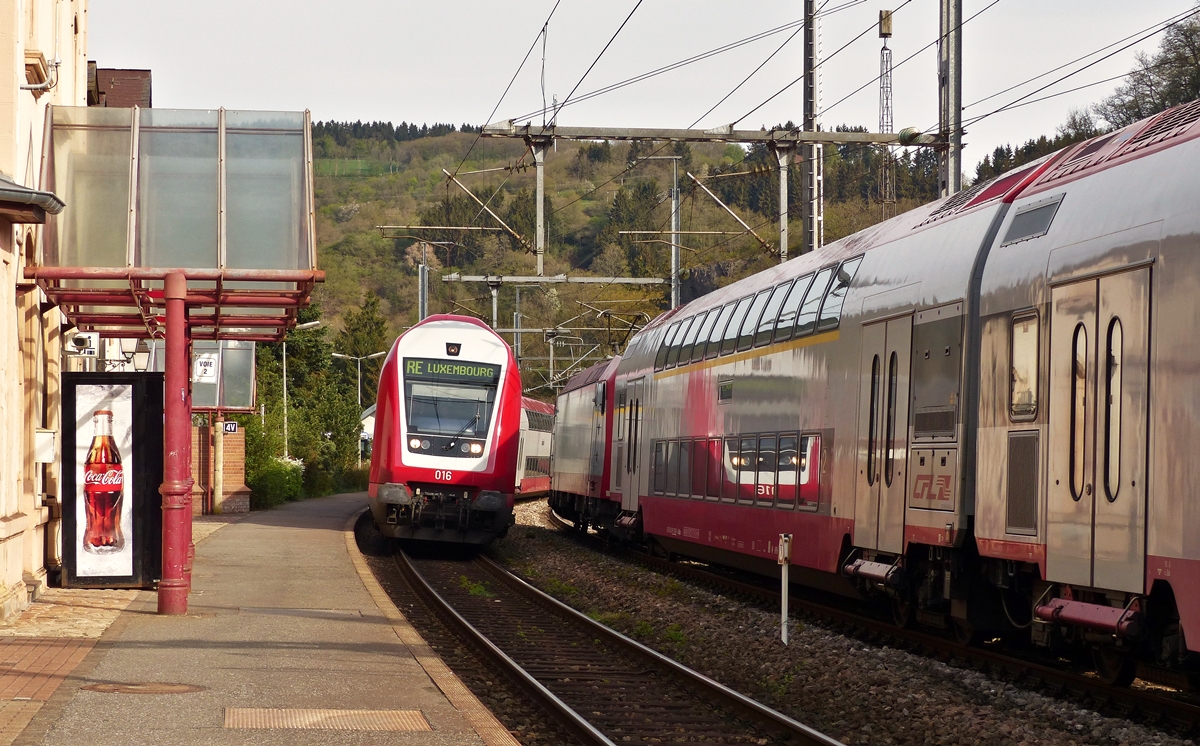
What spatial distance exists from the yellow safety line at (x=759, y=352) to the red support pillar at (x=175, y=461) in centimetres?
612

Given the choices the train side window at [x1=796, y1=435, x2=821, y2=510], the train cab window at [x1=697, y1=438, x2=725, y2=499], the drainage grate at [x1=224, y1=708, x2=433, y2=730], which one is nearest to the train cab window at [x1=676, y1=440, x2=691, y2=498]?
the train cab window at [x1=697, y1=438, x2=725, y2=499]

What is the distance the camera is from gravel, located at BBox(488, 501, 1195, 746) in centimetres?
852

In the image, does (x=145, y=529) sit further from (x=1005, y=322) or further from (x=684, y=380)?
(x=1005, y=322)

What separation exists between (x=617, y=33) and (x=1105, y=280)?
1139cm

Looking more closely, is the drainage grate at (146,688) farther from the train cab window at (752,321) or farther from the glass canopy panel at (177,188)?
the train cab window at (752,321)

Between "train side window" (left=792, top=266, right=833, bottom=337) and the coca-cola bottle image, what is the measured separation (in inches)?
296

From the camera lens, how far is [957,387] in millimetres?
10656

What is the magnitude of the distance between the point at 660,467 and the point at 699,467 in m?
2.57

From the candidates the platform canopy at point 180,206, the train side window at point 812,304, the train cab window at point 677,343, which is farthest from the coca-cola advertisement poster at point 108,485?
the train cab window at point 677,343

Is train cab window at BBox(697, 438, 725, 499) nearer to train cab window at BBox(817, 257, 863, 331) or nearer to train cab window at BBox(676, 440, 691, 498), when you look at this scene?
train cab window at BBox(676, 440, 691, 498)

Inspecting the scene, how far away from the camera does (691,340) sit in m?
19.6

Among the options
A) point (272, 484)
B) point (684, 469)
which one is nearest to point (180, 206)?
point (684, 469)

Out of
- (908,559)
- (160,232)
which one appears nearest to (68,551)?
(160,232)

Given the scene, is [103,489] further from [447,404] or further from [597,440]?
[597,440]
